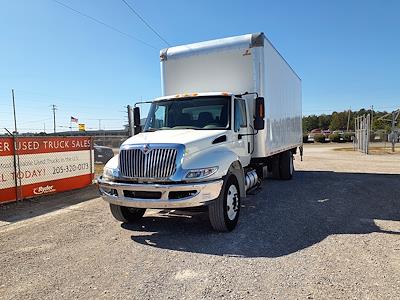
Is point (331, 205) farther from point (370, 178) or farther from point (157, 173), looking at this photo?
point (370, 178)

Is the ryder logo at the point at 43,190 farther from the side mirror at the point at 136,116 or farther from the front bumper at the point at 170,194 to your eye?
the front bumper at the point at 170,194

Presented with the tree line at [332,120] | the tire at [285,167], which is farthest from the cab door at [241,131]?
the tree line at [332,120]

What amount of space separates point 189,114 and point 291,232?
9.92ft

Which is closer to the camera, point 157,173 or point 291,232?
point 157,173

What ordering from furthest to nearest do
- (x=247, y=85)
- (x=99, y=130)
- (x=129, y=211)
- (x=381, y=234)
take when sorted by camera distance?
(x=99, y=130), (x=247, y=85), (x=129, y=211), (x=381, y=234)

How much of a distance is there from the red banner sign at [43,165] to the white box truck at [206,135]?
3.44 meters

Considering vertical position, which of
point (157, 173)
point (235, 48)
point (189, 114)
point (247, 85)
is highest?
point (235, 48)

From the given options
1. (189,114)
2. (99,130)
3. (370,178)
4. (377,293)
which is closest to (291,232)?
(377,293)

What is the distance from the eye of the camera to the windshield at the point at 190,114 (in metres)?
6.69

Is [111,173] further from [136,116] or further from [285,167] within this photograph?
[285,167]

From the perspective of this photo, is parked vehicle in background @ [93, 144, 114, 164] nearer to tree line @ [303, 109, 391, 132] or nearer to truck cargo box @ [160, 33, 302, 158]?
truck cargo box @ [160, 33, 302, 158]

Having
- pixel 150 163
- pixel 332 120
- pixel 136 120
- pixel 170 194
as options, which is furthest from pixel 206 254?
pixel 332 120

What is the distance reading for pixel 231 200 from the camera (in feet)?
19.8

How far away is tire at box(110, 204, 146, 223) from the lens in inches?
248
